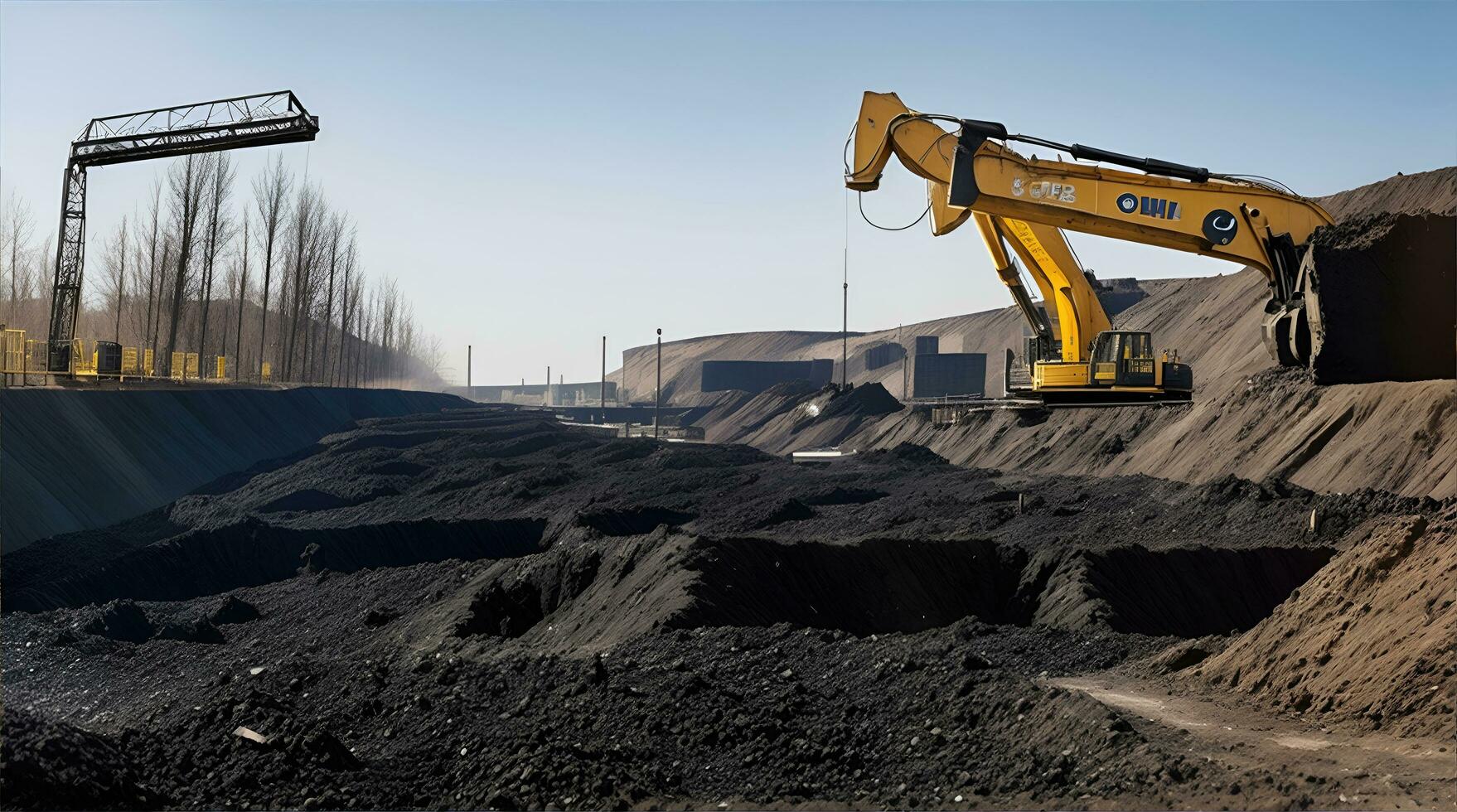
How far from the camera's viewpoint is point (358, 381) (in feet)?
313

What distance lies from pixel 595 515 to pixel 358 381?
230ft

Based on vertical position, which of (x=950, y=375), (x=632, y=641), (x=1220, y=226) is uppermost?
(x=1220, y=226)

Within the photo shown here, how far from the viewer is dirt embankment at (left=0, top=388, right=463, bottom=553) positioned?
2948 centimetres

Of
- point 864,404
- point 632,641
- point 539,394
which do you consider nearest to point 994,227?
point 632,641

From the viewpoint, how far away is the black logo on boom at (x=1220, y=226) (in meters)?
22.1

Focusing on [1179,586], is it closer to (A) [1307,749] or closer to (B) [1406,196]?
(A) [1307,749]

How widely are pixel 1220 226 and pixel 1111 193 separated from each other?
185cm

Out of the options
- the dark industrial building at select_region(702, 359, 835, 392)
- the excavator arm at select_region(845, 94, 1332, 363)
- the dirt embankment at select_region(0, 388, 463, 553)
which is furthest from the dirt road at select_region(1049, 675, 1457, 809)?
the dark industrial building at select_region(702, 359, 835, 392)

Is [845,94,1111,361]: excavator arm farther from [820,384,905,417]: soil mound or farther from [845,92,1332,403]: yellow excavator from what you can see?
[820,384,905,417]: soil mound

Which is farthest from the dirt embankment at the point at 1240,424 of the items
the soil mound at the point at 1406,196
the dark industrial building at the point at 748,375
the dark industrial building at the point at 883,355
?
the dark industrial building at the point at 883,355

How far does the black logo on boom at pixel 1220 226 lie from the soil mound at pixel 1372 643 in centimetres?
875

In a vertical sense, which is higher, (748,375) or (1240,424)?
(748,375)

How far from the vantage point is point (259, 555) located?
27.7 meters

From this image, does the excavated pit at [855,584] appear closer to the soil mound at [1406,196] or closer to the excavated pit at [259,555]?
the excavated pit at [259,555]
